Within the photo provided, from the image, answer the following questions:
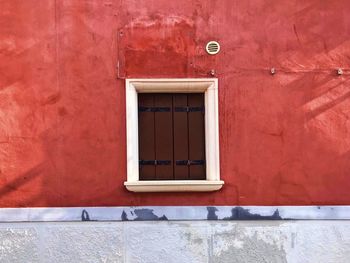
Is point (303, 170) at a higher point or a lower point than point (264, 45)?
lower

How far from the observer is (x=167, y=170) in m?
6.82

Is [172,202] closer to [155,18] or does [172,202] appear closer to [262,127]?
[262,127]

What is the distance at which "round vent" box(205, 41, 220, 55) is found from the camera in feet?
22.3

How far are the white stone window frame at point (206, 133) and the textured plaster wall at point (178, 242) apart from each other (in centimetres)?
43

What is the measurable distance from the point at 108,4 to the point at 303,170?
2982mm

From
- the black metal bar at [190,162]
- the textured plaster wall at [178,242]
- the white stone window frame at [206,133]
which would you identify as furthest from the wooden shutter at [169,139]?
the textured plaster wall at [178,242]

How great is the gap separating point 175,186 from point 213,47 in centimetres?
168

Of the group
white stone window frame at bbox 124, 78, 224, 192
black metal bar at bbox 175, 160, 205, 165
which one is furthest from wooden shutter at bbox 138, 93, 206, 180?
white stone window frame at bbox 124, 78, 224, 192

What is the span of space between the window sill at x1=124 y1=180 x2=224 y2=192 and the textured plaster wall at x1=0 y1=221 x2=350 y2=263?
0.38 m

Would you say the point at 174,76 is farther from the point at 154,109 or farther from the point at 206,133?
the point at 206,133

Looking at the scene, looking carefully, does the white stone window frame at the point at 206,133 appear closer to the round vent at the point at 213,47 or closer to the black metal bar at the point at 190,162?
the black metal bar at the point at 190,162

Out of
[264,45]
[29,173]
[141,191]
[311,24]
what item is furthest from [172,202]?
[311,24]

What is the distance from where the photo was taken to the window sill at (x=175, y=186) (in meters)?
6.57

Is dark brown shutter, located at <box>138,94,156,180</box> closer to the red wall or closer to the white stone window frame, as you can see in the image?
the white stone window frame
